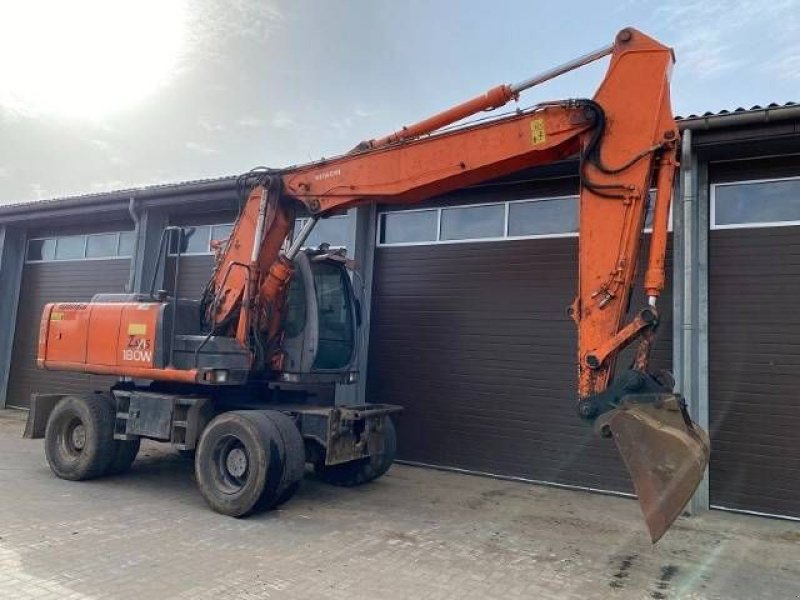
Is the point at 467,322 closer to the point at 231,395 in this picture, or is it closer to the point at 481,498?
the point at 481,498

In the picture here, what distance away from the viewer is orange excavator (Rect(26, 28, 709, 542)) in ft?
17.2

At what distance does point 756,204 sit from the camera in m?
7.84

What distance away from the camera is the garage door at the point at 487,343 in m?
8.76

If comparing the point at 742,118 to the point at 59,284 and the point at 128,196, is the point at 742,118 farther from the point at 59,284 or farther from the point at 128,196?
the point at 59,284

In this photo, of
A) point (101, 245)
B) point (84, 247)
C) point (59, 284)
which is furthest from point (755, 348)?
point (59, 284)

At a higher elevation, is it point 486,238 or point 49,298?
point 486,238

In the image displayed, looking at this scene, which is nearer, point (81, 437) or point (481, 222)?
point (81, 437)

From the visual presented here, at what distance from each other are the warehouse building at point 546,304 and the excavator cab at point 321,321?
1.49m

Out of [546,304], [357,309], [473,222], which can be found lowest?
[357,309]

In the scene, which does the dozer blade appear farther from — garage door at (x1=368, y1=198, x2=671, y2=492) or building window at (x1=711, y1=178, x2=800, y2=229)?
building window at (x1=711, y1=178, x2=800, y2=229)

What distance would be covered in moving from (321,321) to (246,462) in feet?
6.01

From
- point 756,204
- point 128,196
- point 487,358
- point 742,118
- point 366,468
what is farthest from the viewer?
point 128,196

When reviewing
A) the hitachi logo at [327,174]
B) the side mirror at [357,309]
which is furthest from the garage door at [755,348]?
the hitachi logo at [327,174]

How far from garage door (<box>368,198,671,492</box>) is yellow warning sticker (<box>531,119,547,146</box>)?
306 centimetres
